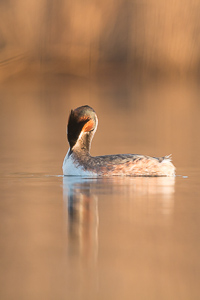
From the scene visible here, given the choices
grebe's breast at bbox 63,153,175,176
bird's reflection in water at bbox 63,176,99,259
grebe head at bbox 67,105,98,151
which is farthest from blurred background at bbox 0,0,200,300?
grebe head at bbox 67,105,98,151

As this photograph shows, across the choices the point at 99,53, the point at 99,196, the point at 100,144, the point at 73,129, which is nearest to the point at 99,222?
the point at 99,196

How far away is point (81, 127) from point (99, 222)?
2428 millimetres

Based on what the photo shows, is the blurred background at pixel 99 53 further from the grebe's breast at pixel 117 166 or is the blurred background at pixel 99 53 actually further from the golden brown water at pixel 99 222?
the grebe's breast at pixel 117 166

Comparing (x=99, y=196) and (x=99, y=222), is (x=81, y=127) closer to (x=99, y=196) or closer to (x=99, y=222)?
(x=99, y=196)

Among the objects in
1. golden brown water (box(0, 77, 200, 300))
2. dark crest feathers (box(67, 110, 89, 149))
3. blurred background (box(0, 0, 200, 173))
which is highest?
blurred background (box(0, 0, 200, 173))

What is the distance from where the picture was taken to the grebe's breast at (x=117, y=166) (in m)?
5.87

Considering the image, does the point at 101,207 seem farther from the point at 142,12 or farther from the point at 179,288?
the point at 142,12

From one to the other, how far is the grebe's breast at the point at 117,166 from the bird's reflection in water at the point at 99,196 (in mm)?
145

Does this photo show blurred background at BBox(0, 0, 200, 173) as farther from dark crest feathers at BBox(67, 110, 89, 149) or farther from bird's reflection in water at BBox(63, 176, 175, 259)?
bird's reflection in water at BBox(63, 176, 175, 259)

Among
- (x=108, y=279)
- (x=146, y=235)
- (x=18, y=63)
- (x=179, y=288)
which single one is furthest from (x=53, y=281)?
(x=18, y=63)

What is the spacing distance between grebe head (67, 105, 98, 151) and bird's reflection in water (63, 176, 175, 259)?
0.53 metres

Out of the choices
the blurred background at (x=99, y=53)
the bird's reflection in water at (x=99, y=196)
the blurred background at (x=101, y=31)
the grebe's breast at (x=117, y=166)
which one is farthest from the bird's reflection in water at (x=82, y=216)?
the blurred background at (x=101, y=31)

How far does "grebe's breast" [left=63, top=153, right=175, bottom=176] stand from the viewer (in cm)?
587

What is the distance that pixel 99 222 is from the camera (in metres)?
3.88
